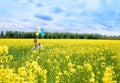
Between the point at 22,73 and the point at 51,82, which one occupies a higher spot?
the point at 22,73

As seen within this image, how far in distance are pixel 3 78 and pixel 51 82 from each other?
417 centimetres

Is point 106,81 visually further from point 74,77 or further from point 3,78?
point 74,77

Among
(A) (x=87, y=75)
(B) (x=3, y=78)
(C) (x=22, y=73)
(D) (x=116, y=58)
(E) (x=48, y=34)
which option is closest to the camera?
(B) (x=3, y=78)

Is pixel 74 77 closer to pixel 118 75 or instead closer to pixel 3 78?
pixel 118 75

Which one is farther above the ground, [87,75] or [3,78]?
[3,78]

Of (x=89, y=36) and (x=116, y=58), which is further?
(x=89, y=36)

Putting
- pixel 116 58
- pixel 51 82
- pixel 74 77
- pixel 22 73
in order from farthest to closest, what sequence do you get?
pixel 116 58 → pixel 74 77 → pixel 51 82 → pixel 22 73

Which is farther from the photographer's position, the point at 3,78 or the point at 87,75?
the point at 87,75

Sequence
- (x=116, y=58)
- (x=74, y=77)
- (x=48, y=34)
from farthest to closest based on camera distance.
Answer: (x=48, y=34) → (x=116, y=58) → (x=74, y=77)

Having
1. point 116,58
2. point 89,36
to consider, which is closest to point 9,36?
point 89,36

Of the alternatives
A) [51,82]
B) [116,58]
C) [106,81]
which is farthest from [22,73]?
[116,58]

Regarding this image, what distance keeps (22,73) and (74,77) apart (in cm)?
442

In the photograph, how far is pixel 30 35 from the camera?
2574 inches

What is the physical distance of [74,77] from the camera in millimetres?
9414
